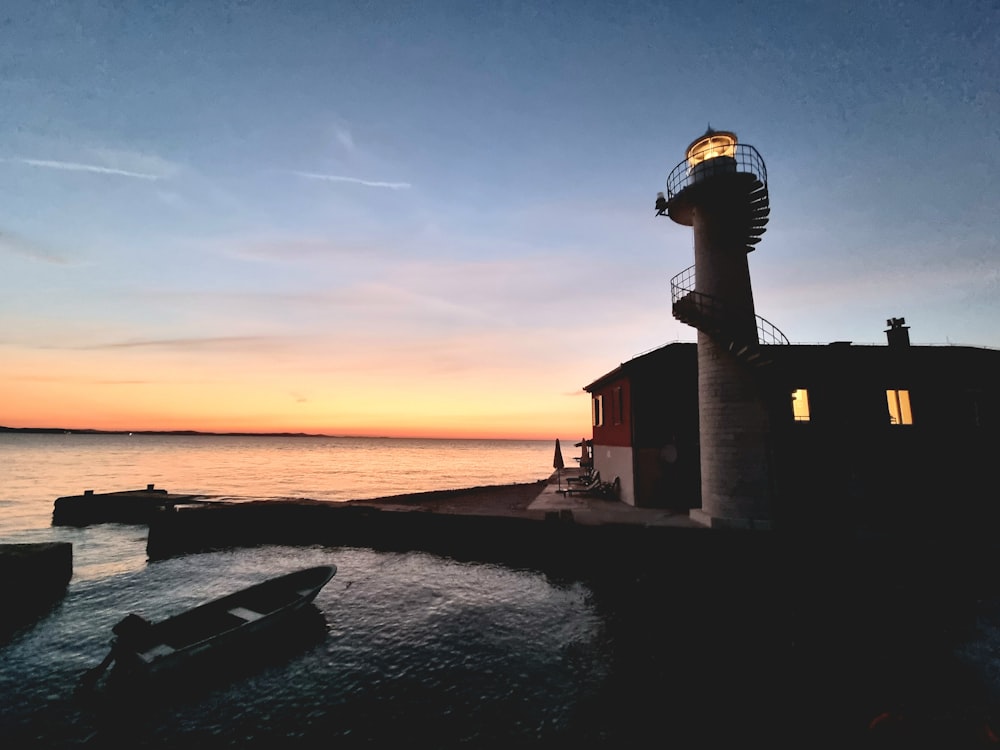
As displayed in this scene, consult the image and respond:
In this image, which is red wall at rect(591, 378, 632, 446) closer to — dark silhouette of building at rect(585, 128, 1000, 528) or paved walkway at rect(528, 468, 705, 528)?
dark silhouette of building at rect(585, 128, 1000, 528)

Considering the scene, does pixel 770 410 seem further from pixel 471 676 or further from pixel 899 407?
pixel 471 676

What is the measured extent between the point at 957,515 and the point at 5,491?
7252 cm

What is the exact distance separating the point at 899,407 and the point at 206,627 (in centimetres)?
2804

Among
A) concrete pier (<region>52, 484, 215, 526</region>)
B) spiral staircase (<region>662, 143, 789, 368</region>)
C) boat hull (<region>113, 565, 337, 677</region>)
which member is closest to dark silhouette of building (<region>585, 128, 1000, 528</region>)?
spiral staircase (<region>662, 143, 789, 368</region>)

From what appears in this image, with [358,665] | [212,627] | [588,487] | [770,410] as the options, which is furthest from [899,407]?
[212,627]

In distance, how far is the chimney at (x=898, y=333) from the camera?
861 inches

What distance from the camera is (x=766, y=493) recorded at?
1667 centimetres

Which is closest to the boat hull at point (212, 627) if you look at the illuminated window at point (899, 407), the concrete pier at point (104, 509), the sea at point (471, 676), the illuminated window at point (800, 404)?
the sea at point (471, 676)

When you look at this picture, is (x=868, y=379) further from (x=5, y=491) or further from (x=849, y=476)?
(x=5, y=491)

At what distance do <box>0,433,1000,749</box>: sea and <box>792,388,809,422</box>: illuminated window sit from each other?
8232 mm

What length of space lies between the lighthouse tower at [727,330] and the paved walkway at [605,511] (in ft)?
4.07

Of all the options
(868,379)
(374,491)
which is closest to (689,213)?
(868,379)

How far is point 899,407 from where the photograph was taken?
65.6 ft

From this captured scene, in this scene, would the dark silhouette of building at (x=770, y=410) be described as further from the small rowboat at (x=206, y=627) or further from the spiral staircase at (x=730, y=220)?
the small rowboat at (x=206, y=627)
